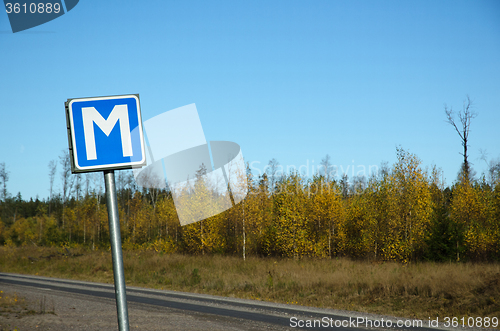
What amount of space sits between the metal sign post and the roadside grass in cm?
1279

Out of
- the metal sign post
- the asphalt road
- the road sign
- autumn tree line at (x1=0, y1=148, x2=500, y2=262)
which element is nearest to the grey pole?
the metal sign post

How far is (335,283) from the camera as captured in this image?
1741 cm

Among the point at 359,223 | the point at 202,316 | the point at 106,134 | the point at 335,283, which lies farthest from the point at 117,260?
the point at 359,223

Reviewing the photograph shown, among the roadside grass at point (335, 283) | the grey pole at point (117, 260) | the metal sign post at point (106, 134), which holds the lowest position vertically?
the roadside grass at point (335, 283)

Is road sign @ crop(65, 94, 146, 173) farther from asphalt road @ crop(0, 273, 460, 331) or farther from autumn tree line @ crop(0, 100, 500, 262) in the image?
autumn tree line @ crop(0, 100, 500, 262)

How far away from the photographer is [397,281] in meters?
15.9

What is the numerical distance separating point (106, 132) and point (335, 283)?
16777 mm

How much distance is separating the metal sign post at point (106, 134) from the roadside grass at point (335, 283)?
12.8 metres

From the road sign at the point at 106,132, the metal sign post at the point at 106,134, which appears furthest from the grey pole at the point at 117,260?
the road sign at the point at 106,132

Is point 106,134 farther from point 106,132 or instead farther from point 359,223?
point 359,223

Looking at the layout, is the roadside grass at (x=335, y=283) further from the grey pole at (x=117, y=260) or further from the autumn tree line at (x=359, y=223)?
the grey pole at (x=117, y=260)

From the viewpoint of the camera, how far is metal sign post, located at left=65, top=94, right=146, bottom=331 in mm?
2293

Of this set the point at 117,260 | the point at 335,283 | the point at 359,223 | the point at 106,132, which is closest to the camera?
the point at 117,260

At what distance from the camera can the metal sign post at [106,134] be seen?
2293 millimetres
